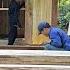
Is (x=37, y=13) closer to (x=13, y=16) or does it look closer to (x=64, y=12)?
(x=13, y=16)

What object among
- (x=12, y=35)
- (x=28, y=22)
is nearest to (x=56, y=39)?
(x=28, y=22)

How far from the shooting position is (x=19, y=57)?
2.73 metres

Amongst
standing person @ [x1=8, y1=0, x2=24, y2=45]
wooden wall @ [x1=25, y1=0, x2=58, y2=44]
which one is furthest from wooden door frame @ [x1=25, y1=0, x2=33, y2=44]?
standing person @ [x1=8, y1=0, x2=24, y2=45]

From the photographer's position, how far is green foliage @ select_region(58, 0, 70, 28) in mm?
12945

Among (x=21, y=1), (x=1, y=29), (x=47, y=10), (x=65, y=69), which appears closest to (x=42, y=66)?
(x=65, y=69)

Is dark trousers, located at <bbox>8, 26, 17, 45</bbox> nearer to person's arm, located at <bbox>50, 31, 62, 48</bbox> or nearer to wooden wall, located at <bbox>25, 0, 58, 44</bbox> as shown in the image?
wooden wall, located at <bbox>25, 0, 58, 44</bbox>

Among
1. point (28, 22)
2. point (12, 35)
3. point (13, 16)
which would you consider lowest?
point (12, 35)

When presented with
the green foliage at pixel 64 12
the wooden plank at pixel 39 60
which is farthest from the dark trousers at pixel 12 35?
the wooden plank at pixel 39 60

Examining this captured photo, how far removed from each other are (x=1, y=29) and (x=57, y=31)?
621cm

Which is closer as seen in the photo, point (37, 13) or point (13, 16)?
point (37, 13)

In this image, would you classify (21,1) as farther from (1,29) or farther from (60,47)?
(60,47)

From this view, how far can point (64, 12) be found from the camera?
13.7 meters

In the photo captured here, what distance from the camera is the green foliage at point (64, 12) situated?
1295cm

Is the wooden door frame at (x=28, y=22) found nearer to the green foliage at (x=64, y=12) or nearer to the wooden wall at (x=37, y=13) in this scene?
the wooden wall at (x=37, y=13)
